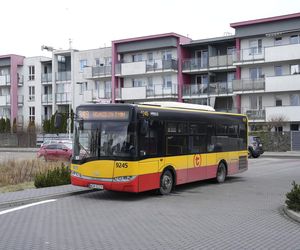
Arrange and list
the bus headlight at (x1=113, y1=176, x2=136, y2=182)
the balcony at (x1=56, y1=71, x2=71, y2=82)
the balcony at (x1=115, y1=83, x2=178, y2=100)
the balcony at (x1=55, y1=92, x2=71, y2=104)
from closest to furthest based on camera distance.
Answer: the bus headlight at (x1=113, y1=176, x2=136, y2=182)
the balcony at (x1=115, y1=83, x2=178, y2=100)
the balcony at (x1=55, y1=92, x2=71, y2=104)
the balcony at (x1=56, y1=71, x2=71, y2=82)

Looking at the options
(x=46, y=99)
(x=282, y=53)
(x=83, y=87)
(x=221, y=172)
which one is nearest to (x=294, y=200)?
(x=221, y=172)

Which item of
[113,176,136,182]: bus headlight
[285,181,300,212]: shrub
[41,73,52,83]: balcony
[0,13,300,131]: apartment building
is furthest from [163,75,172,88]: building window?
[285,181,300,212]: shrub

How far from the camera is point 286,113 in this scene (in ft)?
Result: 154

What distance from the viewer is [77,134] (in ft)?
46.1

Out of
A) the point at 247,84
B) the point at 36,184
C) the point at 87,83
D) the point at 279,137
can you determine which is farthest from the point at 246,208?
the point at 87,83

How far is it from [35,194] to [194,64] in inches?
1689

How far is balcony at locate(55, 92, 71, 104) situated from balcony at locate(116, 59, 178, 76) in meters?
10.4

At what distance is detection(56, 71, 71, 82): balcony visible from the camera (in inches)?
2630

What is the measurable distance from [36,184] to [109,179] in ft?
12.7

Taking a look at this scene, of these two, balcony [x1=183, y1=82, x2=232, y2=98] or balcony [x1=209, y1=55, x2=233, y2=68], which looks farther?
balcony [x1=183, y1=82, x2=232, y2=98]

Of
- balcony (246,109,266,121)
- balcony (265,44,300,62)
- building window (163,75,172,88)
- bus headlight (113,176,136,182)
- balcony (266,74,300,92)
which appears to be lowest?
bus headlight (113,176,136,182)

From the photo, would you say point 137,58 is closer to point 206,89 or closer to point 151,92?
point 151,92

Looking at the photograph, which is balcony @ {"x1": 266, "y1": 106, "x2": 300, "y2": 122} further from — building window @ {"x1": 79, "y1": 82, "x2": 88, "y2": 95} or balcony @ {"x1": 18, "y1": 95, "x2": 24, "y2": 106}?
balcony @ {"x1": 18, "y1": 95, "x2": 24, "y2": 106}

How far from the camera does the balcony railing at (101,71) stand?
6050 centimetres
